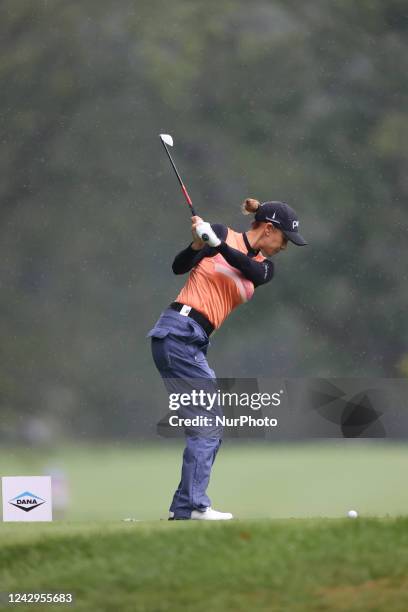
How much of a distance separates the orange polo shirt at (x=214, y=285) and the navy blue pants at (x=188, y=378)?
0.35ft

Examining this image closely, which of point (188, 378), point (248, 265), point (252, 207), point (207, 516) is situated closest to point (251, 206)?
point (252, 207)

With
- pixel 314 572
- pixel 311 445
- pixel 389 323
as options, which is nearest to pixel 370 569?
pixel 314 572

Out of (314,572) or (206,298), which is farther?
(206,298)

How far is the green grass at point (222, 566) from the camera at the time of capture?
5.72 m

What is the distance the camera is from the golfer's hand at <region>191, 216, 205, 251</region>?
6797mm

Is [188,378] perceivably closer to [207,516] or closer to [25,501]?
[207,516]

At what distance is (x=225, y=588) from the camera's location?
581 centimetres

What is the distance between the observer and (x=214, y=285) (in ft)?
23.1

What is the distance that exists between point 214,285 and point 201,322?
0.22 metres

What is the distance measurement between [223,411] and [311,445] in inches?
44.7

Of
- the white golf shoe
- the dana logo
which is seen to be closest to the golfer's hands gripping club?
the white golf shoe

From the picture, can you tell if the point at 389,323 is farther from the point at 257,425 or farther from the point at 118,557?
the point at 118,557

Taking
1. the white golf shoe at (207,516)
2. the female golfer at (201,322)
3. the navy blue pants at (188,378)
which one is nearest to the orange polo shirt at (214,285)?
the female golfer at (201,322)

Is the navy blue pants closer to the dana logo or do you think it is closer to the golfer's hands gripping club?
the golfer's hands gripping club
